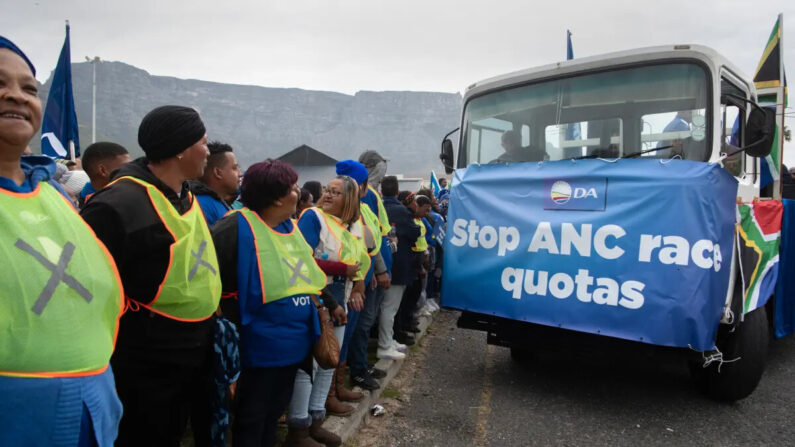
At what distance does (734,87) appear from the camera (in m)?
4.45

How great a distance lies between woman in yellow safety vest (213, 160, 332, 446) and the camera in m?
2.40

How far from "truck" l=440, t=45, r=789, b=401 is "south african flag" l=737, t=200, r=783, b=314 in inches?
1.0

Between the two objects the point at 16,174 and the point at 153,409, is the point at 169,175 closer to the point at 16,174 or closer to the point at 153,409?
the point at 16,174

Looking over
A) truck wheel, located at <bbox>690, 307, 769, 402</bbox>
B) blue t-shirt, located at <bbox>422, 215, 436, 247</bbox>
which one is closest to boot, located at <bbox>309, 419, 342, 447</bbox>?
truck wheel, located at <bbox>690, 307, 769, 402</bbox>

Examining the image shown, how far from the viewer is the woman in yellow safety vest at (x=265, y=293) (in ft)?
7.88

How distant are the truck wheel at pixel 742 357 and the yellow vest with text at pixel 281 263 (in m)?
3.31

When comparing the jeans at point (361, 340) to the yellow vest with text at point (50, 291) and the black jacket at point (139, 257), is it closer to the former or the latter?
the black jacket at point (139, 257)

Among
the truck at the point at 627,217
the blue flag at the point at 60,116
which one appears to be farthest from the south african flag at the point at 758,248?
the blue flag at the point at 60,116

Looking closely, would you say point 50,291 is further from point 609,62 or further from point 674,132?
point 609,62

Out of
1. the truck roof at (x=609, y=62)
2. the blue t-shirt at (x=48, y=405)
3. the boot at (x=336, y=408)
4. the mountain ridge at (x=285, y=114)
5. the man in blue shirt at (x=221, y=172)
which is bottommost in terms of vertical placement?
the boot at (x=336, y=408)

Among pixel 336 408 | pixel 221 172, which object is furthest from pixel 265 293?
pixel 336 408

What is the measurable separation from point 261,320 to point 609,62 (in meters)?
3.57

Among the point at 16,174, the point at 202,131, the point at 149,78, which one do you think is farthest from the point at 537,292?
the point at 149,78

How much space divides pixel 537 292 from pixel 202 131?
303 cm
